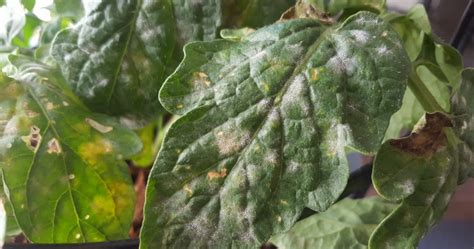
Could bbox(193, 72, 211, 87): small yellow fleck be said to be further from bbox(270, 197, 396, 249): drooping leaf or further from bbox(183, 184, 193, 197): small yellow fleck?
bbox(270, 197, 396, 249): drooping leaf

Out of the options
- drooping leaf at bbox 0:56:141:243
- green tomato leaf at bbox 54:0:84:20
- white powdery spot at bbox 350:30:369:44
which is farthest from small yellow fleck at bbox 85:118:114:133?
white powdery spot at bbox 350:30:369:44

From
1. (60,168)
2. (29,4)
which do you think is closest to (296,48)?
(60,168)

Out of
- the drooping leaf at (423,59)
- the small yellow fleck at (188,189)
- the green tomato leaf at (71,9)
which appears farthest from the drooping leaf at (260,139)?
the green tomato leaf at (71,9)

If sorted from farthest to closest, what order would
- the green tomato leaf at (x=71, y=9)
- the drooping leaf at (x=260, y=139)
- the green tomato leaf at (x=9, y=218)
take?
the green tomato leaf at (x=71, y=9) < the green tomato leaf at (x=9, y=218) < the drooping leaf at (x=260, y=139)

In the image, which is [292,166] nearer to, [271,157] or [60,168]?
[271,157]

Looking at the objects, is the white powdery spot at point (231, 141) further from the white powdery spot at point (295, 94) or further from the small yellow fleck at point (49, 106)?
the small yellow fleck at point (49, 106)

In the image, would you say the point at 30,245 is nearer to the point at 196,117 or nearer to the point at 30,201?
the point at 30,201

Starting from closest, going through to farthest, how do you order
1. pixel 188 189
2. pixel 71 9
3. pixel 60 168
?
pixel 188 189
pixel 60 168
pixel 71 9
